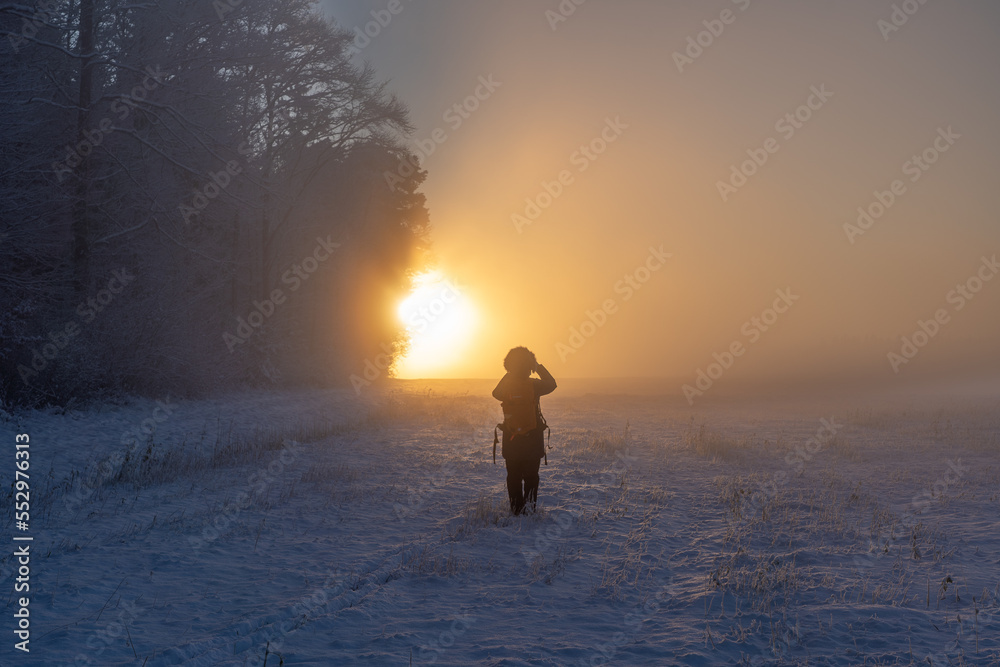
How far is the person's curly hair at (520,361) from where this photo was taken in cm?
841

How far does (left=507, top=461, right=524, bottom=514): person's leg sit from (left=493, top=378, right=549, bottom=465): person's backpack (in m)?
0.34

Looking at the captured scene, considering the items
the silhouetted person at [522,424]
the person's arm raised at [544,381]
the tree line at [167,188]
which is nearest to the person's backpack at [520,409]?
the silhouetted person at [522,424]

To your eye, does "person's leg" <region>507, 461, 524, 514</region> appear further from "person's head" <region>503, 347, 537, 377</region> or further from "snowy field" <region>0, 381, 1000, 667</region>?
"person's head" <region>503, 347, 537, 377</region>

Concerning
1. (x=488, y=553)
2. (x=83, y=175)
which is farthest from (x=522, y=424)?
(x=83, y=175)

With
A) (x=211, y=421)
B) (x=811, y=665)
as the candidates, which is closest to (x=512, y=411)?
(x=811, y=665)

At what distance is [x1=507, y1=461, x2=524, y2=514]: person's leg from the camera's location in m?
8.34

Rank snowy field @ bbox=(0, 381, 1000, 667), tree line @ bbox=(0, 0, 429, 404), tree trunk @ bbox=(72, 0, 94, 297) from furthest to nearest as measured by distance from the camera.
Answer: tree trunk @ bbox=(72, 0, 94, 297) < tree line @ bbox=(0, 0, 429, 404) < snowy field @ bbox=(0, 381, 1000, 667)

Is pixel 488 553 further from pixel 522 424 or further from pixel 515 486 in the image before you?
pixel 522 424

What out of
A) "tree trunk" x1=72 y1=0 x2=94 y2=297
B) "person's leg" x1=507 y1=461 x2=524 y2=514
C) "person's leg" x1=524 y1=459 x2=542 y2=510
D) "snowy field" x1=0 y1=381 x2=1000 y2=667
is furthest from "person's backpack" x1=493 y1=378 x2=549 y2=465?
"tree trunk" x1=72 y1=0 x2=94 y2=297

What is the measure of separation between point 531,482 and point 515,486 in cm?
23

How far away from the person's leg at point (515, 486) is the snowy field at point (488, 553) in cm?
22

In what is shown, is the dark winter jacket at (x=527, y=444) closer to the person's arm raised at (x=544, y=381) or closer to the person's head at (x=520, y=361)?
the person's arm raised at (x=544, y=381)

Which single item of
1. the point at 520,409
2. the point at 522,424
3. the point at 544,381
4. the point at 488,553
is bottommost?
the point at 488,553

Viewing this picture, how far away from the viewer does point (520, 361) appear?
27.6 feet
